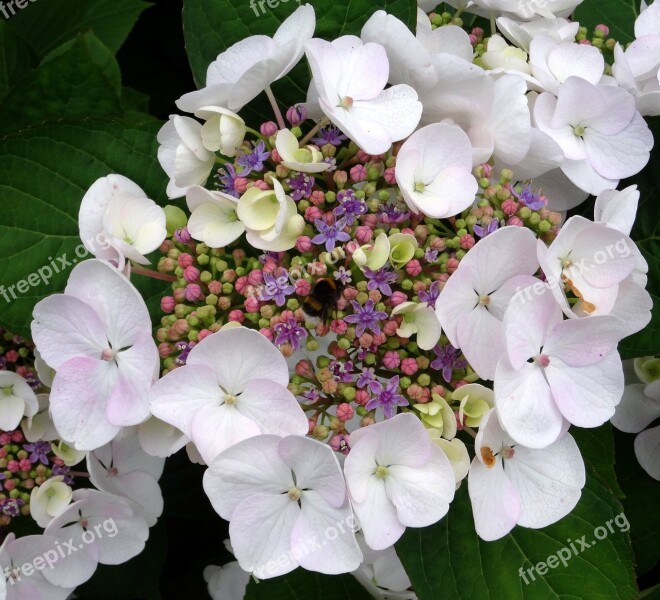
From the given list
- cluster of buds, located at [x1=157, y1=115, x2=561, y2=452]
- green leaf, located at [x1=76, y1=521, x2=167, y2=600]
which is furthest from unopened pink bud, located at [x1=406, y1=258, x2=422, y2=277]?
green leaf, located at [x1=76, y1=521, x2=167, y2=600]

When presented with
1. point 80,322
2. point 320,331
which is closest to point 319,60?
point 320,331

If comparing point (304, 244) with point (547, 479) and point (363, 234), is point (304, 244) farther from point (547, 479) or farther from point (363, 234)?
point (547, 479)

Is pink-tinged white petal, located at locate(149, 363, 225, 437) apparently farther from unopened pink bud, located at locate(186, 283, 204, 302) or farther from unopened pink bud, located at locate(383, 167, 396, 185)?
unopened pink bud, located at locate(383, 167, 396, 185)

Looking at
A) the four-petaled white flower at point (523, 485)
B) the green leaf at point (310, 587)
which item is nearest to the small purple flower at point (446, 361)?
the four-petaled white flower at point (523, 485)

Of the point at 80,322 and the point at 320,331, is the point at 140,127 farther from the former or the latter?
the point at 320,331
